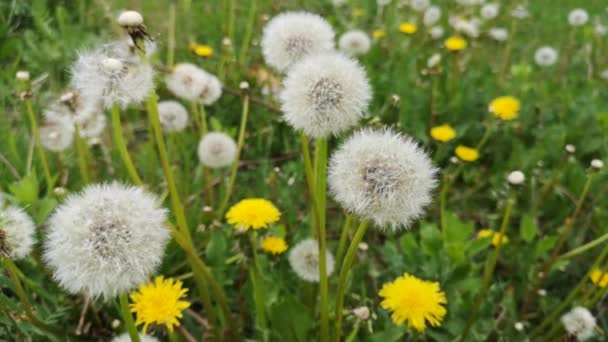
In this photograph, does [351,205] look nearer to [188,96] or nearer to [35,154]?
[188,96]

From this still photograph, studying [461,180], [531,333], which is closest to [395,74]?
[461,180]

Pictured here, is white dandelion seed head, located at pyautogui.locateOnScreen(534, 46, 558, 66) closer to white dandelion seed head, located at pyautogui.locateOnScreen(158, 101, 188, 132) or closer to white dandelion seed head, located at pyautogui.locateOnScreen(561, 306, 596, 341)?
white dandelion seed head, located at pyautogui.locateOnScreen(561, 306, 596, 341)

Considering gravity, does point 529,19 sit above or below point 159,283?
above

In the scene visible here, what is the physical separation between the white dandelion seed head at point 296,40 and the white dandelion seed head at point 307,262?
0.61 m

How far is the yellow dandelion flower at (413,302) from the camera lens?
1.43 m

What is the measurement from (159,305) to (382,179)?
2.32 feet

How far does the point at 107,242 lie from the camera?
3.55 feet

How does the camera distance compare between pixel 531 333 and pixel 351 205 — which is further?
pixel 531 333

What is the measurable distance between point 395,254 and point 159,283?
32.5 inches

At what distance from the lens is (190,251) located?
1283 millimetres

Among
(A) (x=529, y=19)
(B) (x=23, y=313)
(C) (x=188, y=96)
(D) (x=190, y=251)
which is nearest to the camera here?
(D) (x=190, y=251)

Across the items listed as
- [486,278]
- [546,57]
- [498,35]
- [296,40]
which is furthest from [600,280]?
[498,35]

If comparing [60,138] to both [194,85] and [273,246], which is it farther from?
[273,246]

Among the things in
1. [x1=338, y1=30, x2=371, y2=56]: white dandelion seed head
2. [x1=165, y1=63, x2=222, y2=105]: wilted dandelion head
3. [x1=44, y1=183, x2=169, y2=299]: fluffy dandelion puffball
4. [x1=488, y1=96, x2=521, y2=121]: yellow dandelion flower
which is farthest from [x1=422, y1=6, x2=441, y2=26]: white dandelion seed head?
[x1=44, y1=183, x2=169, y2=299]: fluffy dandelion puffball
